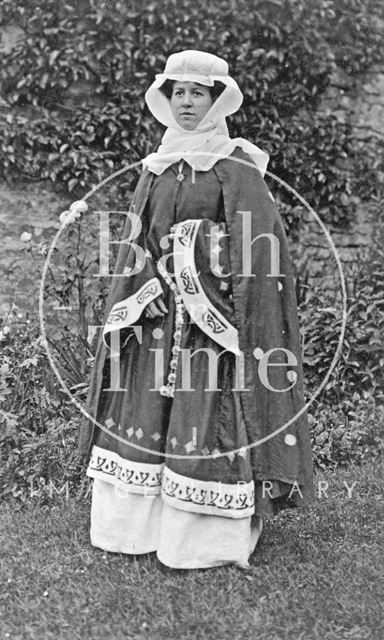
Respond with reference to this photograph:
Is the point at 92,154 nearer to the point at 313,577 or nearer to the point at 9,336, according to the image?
the point at 9,336

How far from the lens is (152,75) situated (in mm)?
5887

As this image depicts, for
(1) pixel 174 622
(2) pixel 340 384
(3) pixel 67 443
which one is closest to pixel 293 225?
(2) pixel 340 384

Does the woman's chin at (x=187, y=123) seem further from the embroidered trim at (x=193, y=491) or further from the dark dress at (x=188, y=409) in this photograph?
the embroidered trim at (x=193, y=491)

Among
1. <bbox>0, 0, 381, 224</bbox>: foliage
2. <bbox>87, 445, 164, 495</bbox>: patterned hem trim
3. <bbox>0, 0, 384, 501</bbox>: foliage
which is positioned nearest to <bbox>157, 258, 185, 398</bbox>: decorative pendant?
<bbox>87, 445, 164, 495</bbox>: patterned hem trim

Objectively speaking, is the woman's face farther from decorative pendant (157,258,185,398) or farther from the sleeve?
decorative pendant (157,258,185,398)

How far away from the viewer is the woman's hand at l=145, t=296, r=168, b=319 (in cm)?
314

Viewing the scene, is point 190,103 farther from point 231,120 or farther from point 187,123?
point 231,120

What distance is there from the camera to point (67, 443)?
4.24 meters

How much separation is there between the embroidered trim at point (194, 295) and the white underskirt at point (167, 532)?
72 centimetres

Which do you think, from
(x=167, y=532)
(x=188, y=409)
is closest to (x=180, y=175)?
(x=188, y=409)

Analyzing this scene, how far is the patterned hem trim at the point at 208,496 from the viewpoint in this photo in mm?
3078

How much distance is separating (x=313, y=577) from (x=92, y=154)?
3670mm

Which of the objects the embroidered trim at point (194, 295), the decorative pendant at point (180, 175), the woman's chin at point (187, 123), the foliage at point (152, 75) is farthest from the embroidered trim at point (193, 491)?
the foliage at point (152, 75)

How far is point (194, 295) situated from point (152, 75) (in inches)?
130
